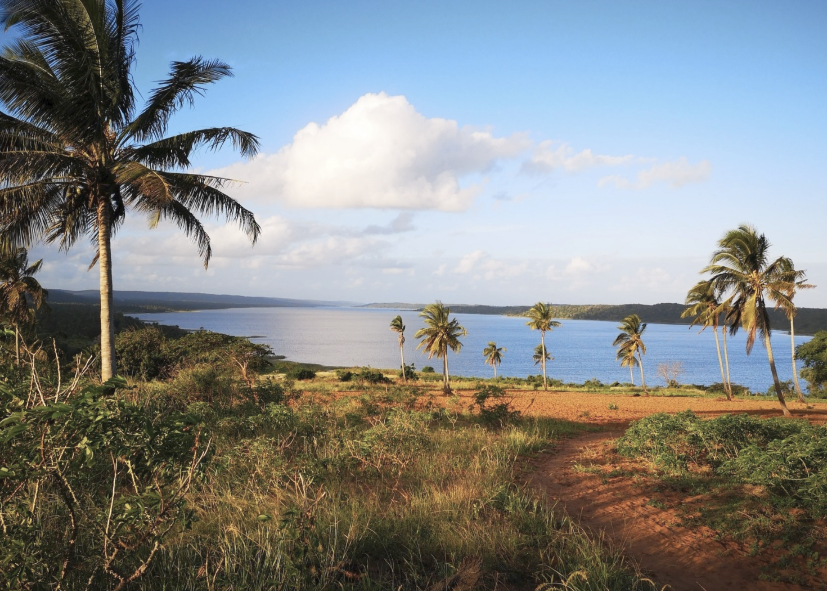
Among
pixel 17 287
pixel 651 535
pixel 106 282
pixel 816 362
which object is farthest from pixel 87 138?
pixel 816 362

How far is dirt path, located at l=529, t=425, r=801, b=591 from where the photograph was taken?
5.19 m

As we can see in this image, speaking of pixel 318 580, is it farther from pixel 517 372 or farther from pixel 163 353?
pixel 517 372

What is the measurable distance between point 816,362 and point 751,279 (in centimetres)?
2995

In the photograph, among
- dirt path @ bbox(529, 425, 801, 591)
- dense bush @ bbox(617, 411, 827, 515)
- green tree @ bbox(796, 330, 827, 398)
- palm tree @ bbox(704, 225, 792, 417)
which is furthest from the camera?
green tree @ bbox(796, 330, 827, 398)

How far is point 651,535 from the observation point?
20.5 ft

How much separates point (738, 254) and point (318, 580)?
20.2 m

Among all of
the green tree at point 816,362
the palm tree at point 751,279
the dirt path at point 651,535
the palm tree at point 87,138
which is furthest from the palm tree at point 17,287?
the green tree at point 816,362

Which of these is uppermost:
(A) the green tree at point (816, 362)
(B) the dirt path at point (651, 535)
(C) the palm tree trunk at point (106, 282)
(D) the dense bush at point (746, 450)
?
(C) the palm tree trunk at point (106, 282)

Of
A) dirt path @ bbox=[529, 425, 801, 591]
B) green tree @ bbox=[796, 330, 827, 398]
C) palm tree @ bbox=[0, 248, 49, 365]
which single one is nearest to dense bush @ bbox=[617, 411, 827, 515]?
dirt path @ bbox=[529, 425, 801, 591]

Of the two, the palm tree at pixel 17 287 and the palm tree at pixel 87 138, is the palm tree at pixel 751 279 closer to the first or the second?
the palm tree at pixel 87 138

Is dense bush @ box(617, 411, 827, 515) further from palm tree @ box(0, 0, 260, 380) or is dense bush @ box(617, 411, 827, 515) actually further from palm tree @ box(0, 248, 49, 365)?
palm tree @ box(0, 248, 49, 365)

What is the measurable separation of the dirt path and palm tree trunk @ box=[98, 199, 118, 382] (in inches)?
347

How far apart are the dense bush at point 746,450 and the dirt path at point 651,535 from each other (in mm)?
1410

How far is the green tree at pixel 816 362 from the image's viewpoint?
38.8 meters
